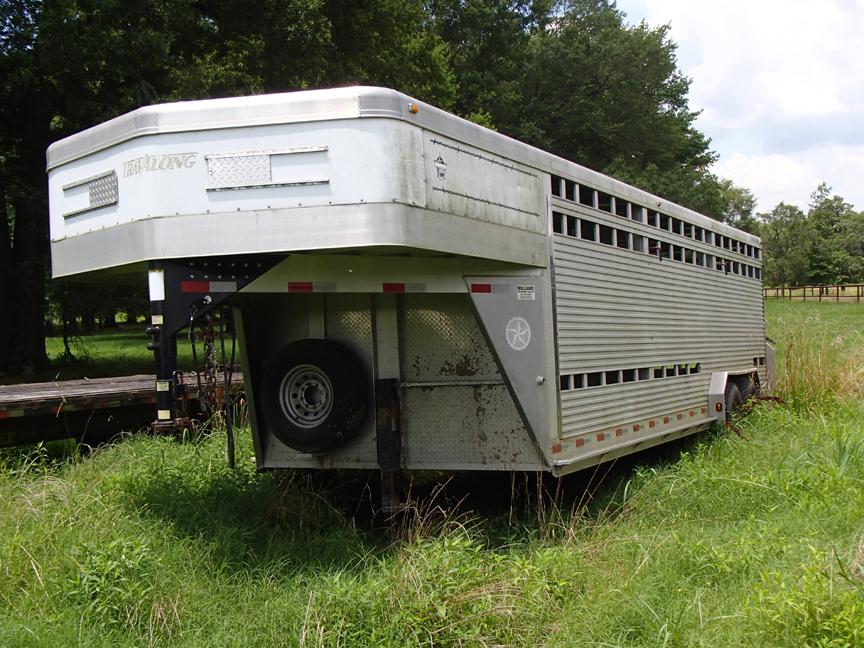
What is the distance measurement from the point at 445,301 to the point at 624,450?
7.90 ft

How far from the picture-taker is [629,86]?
3512cm

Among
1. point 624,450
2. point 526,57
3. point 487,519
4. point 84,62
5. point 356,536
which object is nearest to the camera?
point 356,536

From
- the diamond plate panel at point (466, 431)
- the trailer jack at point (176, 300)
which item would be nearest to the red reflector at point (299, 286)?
the trailer jack at point (176, 300)

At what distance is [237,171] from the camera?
5453 millimetres

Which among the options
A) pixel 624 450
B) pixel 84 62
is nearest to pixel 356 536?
pixel 624 450

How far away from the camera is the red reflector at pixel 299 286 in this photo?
5855 millimetres

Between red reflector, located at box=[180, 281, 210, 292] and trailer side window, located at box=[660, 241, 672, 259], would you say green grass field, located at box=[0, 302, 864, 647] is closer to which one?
red reflector, located at box=[180, 281, 210, 292]

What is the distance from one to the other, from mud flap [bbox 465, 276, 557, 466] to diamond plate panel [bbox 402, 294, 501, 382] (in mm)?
286

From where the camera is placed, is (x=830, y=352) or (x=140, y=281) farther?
(x=830, y=352)

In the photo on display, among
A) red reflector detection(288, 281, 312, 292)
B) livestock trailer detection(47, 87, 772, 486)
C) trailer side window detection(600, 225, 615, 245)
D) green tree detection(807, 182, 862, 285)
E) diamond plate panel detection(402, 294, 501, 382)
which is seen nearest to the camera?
livestock trailer detection(47, 87, 772, 486)

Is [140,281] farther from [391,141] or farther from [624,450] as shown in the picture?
[624,450]

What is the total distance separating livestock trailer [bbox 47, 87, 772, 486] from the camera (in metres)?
5.38

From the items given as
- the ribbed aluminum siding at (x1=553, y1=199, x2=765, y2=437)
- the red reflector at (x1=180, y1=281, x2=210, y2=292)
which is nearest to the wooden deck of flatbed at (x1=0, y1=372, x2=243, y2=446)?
the red reflector at (x1=180, y1=281, x2=210, y2=292)

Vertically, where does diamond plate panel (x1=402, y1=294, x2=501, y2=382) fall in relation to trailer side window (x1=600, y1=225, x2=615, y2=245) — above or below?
below
